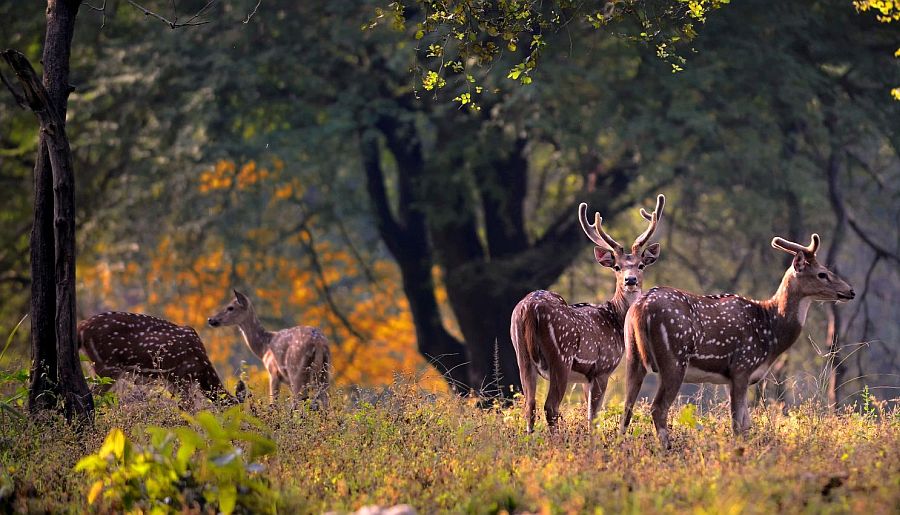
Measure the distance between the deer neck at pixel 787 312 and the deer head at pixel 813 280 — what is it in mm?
31

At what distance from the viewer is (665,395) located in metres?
10.2

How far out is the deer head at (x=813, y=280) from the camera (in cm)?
1109

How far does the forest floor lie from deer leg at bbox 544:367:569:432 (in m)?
0.16

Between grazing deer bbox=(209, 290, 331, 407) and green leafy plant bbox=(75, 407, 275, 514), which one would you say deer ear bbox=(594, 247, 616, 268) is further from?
green leafy plant bbox=(75, 407, 275, 514)

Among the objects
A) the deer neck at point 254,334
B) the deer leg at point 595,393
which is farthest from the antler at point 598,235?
the deer neck at point 254,334

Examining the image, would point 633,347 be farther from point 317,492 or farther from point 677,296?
point 317,492

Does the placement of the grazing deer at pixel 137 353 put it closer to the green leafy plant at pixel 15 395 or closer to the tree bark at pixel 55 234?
the green leafy plant at pixel 15 395

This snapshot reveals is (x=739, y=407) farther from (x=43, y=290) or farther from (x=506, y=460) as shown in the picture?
(x=43, y=290)

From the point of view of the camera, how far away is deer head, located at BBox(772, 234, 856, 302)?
11.1 m

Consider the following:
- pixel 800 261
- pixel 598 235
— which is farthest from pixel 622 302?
pixel 800 261

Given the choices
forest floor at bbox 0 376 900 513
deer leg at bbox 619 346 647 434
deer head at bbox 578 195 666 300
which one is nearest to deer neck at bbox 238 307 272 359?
forest floor at bbox 0 376 900 513

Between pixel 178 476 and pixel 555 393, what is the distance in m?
3.78

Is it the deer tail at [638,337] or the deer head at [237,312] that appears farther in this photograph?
the deer head at [237,312]

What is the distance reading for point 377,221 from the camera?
22.6 m
